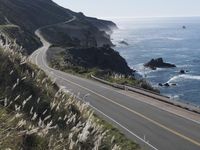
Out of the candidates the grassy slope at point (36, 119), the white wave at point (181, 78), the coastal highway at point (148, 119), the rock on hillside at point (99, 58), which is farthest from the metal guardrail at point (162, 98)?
the rock on hillside at point (99, 58)

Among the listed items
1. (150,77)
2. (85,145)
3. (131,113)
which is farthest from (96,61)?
(85,145)

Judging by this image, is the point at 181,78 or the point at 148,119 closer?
the point at 148,119

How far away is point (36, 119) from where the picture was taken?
993cm

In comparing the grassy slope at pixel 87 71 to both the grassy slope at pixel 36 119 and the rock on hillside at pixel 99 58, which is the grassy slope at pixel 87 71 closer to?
the rock on hillside at pixel 99 58

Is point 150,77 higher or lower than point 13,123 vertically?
lower

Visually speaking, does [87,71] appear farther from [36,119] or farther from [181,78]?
[36,119]

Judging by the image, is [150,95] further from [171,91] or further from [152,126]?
[171,91]

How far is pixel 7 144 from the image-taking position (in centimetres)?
628

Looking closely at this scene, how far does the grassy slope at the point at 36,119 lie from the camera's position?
7.01 m

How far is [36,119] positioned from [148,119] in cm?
1784

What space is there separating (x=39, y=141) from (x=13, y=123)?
1.76 feet

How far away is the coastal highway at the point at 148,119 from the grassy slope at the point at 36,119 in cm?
369

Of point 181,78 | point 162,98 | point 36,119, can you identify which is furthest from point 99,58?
point 36,119

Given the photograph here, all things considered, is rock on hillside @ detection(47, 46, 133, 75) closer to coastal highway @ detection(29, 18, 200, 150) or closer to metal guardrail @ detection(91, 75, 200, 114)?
metal guardrail @ detection(91, 75, 200, 114)
